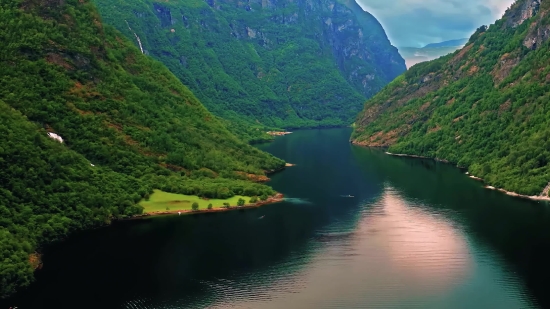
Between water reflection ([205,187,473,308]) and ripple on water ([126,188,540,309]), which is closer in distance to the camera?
ripple on water ([126,188,540,309])

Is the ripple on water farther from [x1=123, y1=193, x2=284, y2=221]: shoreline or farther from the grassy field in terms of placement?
the grassy field

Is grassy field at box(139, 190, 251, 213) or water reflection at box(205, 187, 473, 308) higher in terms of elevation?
grassy field at box(139, 190, 251, 213)

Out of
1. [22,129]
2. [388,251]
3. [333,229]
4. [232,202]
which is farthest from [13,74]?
[388,251]

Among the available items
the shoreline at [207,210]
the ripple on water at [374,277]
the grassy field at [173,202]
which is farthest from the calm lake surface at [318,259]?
the grassy field at [173,202]

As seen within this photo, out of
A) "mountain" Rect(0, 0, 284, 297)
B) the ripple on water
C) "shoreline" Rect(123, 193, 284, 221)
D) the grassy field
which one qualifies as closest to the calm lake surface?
the ripple on water

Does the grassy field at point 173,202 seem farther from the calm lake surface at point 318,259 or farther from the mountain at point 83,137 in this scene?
the calm lake surface at point 318,259

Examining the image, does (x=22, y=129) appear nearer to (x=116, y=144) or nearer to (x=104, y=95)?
(x=116, y=144)

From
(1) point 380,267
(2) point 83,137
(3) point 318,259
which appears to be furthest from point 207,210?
(1) point 380,267
